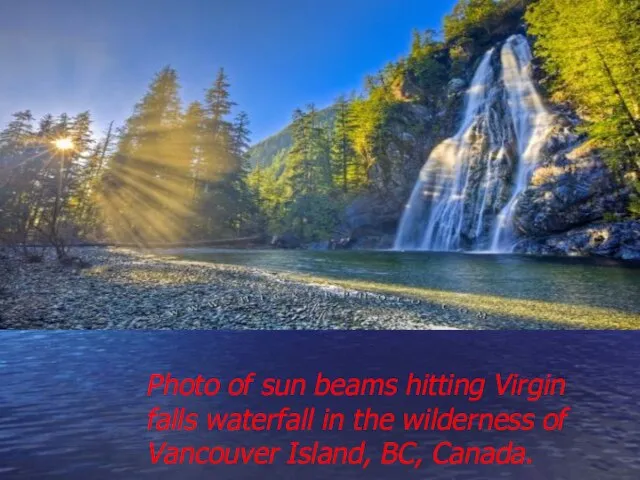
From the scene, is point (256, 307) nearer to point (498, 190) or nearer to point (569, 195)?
point (569, 195)

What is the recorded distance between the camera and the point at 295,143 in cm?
5672

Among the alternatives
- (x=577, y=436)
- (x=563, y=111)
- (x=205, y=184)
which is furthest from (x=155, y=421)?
(x=205, y=184)

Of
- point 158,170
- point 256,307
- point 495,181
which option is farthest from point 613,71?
point 158,170

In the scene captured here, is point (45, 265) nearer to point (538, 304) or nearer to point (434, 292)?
point (434, 292)

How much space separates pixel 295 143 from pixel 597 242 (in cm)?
4282

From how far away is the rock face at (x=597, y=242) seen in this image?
69.1ft

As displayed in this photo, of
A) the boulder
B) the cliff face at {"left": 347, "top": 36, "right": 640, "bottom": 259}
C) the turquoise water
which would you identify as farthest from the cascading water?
the boulder

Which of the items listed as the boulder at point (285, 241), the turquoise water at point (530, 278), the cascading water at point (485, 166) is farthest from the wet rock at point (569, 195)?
the boulder at point (285, 241)

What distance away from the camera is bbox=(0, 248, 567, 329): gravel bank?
8.95 meters

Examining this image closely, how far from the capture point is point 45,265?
62.3ft

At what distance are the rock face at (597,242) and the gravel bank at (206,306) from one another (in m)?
17.3

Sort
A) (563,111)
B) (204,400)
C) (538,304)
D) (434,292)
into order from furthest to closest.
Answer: (563,111)
(434,292)
(538,304)
(204,400)

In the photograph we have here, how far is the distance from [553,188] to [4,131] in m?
55.1

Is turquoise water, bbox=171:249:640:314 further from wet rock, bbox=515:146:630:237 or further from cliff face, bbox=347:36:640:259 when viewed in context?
wet rock, bbox=515:146:630:237
